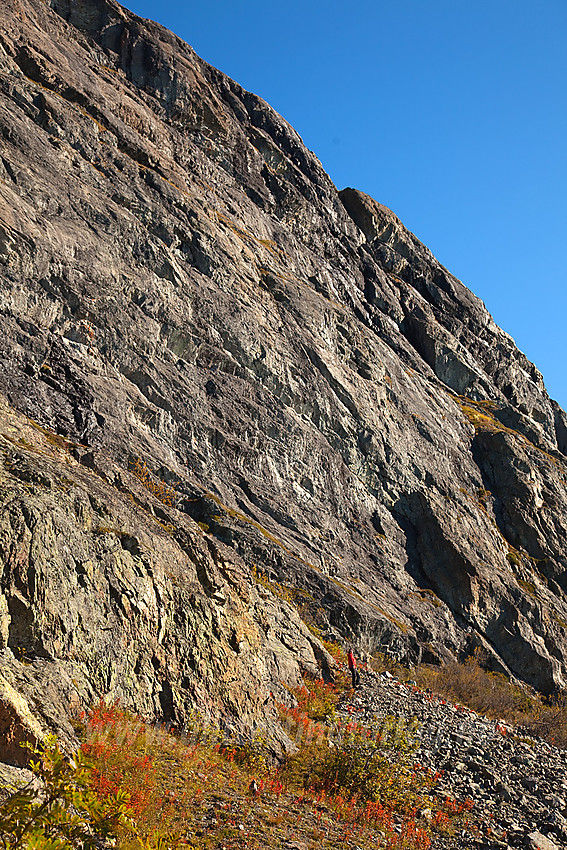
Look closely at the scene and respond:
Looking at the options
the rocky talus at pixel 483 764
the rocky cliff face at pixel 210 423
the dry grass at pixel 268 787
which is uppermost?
the rocky cliff face at pixel 210 423

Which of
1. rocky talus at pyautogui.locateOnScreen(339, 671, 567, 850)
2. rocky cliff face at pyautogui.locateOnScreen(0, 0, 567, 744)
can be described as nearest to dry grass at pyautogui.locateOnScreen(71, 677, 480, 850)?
rocky talus at pyautogui.locateOnScreen(339, 671, 567, 850)

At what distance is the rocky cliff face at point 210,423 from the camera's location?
37.6ft

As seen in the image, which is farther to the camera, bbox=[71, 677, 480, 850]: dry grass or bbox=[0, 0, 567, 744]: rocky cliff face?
bbox=[0, 0, 567, 744]: rocky cliff face

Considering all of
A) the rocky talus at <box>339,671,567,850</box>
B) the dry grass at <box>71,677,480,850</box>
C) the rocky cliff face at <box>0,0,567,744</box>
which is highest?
the rocky cliff face at <box>0,0,567,744</box>

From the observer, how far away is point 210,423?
2436cm

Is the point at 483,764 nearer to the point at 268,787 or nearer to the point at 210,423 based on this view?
the point at 268,787

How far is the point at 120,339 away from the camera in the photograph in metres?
23.2

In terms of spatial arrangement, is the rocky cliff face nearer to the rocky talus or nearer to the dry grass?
the dry grass

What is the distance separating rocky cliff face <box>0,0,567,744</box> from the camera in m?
11.5

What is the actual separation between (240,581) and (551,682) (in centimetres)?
1989

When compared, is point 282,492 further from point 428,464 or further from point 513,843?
point 513,843

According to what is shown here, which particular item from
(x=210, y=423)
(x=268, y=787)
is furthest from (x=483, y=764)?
(x=210, y=423)

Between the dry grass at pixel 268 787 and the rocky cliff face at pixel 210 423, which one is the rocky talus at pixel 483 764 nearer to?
the dry grass at pixel 268 787

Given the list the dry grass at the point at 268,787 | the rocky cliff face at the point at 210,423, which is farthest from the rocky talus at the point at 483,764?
the rocky cliff face at the point at 210,423
